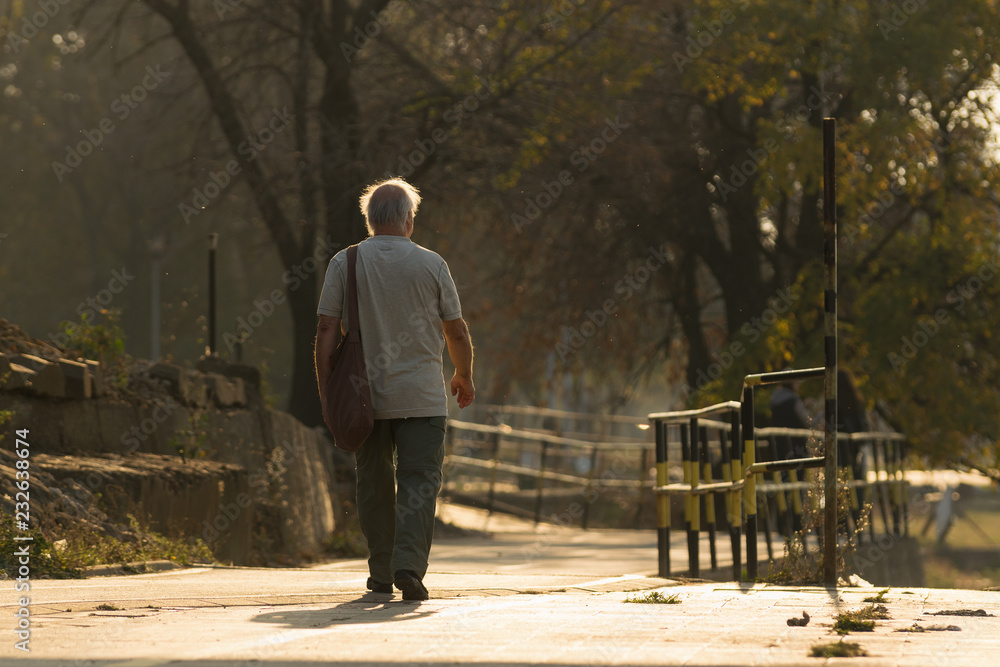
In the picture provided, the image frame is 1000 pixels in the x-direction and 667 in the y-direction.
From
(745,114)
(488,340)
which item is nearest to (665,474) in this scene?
(745,114)

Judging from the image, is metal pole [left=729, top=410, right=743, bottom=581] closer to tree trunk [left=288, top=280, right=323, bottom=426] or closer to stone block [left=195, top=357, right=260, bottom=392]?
stone block [left=195, top=357, right=260, bottom=392]

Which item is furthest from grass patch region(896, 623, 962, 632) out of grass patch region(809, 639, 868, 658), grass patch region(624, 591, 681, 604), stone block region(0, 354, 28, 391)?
stone block region(0, 354, 28, 391)

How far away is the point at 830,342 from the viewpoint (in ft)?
22.5

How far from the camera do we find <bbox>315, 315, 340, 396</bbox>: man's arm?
5562 millimetres

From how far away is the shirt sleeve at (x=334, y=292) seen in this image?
221 inches

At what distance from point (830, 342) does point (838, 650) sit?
318 cm

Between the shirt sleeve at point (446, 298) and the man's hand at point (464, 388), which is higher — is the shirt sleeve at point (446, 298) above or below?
above

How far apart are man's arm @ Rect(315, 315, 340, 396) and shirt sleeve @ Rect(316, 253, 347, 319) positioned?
3 cm

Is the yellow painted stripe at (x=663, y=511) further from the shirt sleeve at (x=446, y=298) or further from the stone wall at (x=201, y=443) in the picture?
the shirt sleeve at (x=446, y=298)

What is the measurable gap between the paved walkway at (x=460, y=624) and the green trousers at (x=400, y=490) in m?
0.19

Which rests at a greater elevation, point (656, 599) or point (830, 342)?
point (830, 342)

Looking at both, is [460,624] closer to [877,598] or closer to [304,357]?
[877,598]

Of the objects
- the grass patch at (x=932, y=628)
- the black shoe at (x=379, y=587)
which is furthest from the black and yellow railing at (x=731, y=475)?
the black shoe at (x=379, y=587)

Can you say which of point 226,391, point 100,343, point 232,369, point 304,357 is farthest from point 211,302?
point 100,343
